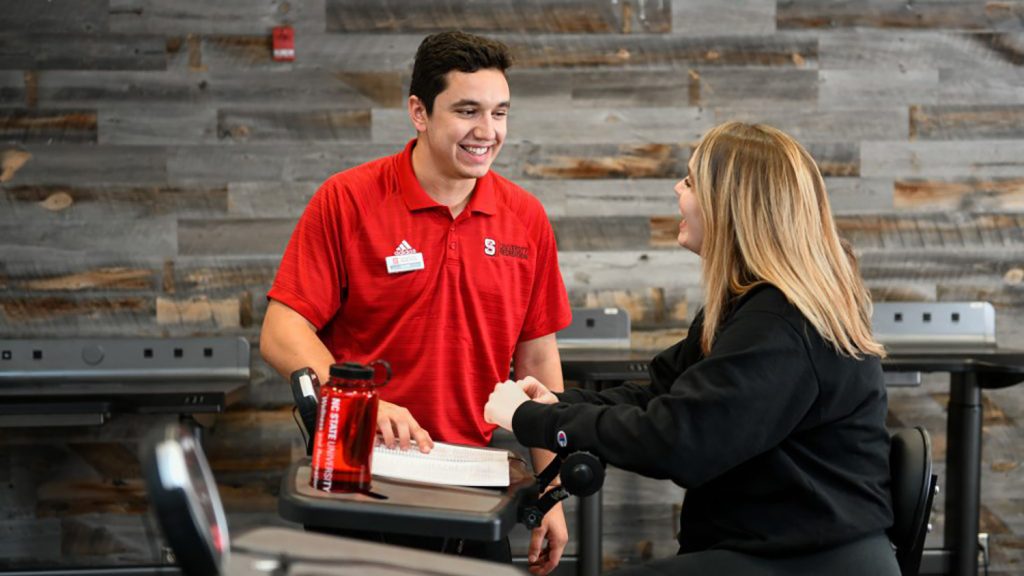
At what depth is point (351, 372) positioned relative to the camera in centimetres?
152

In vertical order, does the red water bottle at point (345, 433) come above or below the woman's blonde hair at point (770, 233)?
below

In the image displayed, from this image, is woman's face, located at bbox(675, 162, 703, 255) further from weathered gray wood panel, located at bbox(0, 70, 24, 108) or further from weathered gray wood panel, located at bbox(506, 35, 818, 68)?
weathered gray wood panel, located at bbox(0, 70, 24, 108)

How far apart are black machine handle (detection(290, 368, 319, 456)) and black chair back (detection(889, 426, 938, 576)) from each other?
954mm

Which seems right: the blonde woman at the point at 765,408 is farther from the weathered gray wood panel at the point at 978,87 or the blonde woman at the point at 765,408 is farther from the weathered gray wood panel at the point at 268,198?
the weathered gray wood panel at the point at 978,87

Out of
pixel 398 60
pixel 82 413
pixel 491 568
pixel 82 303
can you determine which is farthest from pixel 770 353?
pixel 82 303

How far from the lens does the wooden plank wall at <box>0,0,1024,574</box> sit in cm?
352

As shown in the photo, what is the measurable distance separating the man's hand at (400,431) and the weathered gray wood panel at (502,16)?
206 cm

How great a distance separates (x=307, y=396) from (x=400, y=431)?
0.53ft

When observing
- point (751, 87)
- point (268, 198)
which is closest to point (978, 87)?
point (751, 87)

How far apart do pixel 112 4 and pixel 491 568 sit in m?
2.91

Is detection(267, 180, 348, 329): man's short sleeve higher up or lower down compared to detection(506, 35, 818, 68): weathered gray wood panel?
lower down

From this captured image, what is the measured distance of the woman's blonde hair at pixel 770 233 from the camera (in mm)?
1771

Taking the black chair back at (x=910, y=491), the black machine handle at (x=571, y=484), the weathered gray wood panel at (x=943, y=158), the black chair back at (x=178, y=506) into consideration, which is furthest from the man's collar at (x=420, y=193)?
the weathered gray wood panel at (x=943, y=158)

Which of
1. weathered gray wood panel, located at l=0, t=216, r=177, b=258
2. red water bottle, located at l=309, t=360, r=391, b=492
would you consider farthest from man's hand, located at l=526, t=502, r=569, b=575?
weathered gray wood panel, located at l=0, t=216, r=177, b=258
